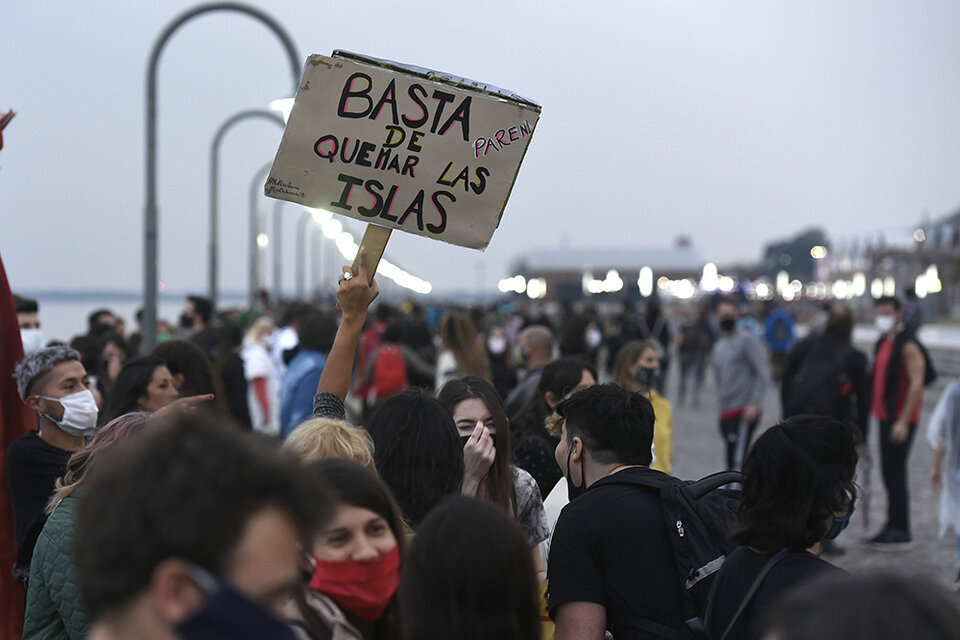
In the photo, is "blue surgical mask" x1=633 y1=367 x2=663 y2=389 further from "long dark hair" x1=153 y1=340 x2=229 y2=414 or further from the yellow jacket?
"long dark hair" x1=153 y1=340 x2=229 y2=414

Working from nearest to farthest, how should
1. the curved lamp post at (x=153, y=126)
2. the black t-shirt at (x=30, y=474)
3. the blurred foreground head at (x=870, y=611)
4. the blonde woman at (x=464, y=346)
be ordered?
the blurred foreground head at (x=870, y=611), the black t-shirt at (x=30, y=474), the blonde woman at (x=464, y=346), the curved lamp post at (x=153, y=126)

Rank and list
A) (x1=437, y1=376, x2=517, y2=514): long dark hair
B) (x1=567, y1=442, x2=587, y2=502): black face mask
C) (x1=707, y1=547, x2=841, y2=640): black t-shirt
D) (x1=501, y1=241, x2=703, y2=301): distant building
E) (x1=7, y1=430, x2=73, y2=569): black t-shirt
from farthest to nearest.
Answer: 1. (x1=501, y1=241, x2=703, y2=301): distant building
2. (x1=7, y1=430, x2=73, y2=569): black t-shirt
3. (x1=437, y1=376, x2=517, y2=514): long dark hair
4. (x1=567, y1=442, x2=587, y2=502): black face mask
5. (x1=707, y1=547, x2=841, y2=640): black t-shirt

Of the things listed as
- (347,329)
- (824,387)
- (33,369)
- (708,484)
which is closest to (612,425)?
(708,484)

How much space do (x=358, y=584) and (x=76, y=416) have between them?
2837 millimetres

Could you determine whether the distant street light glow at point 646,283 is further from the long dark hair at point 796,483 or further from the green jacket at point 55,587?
the green jacket at point 55,587

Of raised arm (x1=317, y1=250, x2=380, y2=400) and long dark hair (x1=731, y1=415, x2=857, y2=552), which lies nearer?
long dark hair (x1=731, y1=415, x2=857, y2=552)

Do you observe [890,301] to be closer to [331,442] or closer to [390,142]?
[390,142]

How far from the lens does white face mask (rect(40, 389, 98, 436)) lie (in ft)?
16.3

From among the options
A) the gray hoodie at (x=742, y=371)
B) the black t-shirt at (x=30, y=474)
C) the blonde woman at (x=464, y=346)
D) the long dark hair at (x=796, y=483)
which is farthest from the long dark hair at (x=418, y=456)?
the gray hoodie at (x=742, y=371)

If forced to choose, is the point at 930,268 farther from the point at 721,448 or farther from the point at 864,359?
the point at 864,359

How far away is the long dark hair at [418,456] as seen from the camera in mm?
3566

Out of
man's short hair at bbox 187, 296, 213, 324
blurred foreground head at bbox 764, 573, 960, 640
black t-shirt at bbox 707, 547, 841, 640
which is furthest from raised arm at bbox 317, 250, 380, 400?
man's short hair at bbox 187, 296, 213, 324

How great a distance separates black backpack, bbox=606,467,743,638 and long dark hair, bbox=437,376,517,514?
2.06 feet

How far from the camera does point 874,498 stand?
11992mm
